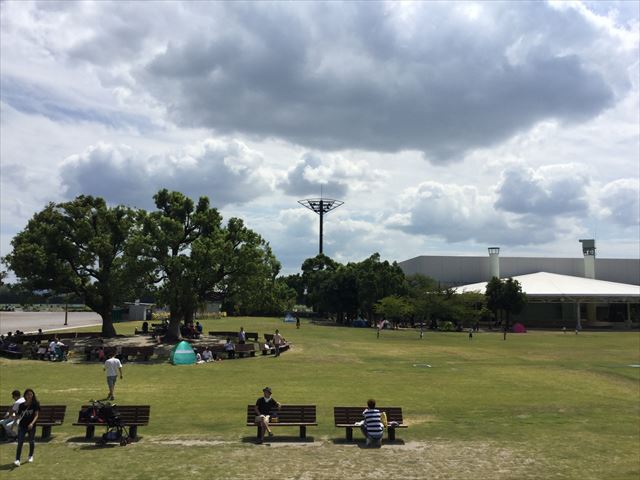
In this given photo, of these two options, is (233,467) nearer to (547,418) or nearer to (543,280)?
(547,418)

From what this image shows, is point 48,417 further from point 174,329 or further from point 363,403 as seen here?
point 174,329

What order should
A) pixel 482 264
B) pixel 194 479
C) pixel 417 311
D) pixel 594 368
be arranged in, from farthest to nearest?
pixel 482 264
pixel 417 311
pixel 594 368
pixel 194 479

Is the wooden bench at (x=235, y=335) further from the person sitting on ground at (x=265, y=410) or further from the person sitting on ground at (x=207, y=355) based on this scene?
the person sitting on ground at (x=265, y=410)

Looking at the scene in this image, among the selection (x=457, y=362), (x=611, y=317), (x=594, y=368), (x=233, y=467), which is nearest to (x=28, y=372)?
(x=233, y=467)

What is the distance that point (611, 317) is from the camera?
91.9m

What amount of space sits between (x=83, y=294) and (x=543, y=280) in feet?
249

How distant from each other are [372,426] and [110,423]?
21.1ft

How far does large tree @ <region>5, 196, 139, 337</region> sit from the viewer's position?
3878 centimetres

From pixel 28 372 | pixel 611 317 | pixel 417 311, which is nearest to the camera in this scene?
pixel 28 372

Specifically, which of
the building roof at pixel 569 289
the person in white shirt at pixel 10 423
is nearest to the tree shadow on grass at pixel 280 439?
the person in white shirt at pixel 10 423

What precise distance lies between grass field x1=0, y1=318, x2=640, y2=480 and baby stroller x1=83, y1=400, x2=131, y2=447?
442mm

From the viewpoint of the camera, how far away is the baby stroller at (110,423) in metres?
13.2

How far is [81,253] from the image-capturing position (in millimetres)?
41281

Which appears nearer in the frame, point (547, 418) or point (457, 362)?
point (547, 418)
